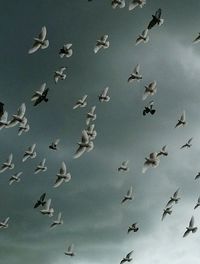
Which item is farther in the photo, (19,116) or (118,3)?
(19,116)

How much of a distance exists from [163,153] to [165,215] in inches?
478

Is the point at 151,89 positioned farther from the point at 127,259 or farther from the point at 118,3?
the point at 127,259

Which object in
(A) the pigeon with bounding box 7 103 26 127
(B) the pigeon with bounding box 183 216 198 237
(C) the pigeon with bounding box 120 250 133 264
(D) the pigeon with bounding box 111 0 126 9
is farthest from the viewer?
(C) the pigeon with bounding box 120 250 133 264

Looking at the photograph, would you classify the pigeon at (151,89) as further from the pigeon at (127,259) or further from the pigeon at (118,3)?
the pigeon at (127,259)

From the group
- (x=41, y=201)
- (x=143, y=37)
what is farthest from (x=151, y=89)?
(x=41, y=201)

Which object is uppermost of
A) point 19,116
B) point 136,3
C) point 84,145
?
point 136,3

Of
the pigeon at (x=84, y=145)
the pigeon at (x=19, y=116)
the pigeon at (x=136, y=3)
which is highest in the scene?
the pigeon at (x=136, y=3)

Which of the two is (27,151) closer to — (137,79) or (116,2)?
(137,79)

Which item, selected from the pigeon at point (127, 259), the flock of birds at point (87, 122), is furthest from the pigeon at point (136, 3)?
the pigeon at point (127, 259)

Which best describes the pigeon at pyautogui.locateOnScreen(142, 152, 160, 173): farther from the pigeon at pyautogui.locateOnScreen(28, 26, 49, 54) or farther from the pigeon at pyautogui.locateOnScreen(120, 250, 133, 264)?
the pigeon at pyautogui.locateOnScreen(120, 250, 133, 264)

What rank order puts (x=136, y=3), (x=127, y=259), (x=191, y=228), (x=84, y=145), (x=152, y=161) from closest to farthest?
(x=136, y=3)
(x=84, y=145)
(x=152, y=161)
(x=191, y=228)
(x=127, y=259)

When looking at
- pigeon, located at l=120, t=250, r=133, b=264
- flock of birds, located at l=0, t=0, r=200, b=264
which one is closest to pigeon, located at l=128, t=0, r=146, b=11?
flock of birds, located at l=0, t=0, r=200, b=264

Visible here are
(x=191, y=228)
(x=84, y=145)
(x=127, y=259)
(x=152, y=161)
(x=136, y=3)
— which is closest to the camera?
(x=136, y=3)

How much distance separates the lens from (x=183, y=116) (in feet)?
339
